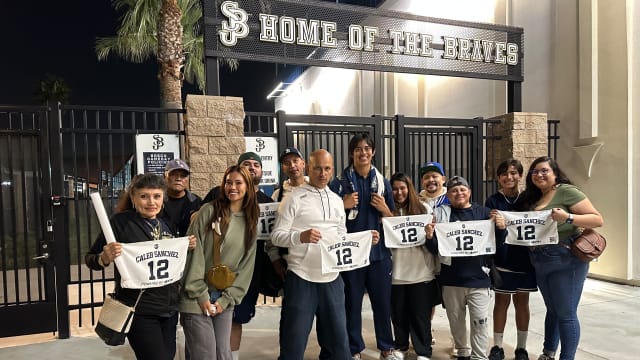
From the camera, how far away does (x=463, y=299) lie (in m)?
3.89

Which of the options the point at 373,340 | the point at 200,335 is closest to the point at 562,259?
the point at 373,340

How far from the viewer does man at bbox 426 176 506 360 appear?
3801 millimetres

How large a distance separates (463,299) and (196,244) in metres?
2.44

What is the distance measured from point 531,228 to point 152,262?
3.20 m

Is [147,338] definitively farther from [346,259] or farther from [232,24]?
[232,24]

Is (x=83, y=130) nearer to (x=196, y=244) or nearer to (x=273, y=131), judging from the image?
(x=273, y=131)

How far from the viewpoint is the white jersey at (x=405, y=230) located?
3.93 meters

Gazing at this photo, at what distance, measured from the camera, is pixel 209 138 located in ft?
18.4

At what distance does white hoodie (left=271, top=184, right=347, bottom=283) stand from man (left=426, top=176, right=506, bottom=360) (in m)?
1.09

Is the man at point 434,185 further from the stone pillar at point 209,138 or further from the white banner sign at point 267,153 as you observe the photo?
the stone pillar at point 209,138

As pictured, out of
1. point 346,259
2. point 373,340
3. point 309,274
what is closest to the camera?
point 309,274

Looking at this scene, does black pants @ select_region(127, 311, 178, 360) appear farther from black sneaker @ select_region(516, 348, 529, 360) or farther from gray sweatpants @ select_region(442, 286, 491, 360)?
black sneaker @ select_region(516, 348, 529, 360)


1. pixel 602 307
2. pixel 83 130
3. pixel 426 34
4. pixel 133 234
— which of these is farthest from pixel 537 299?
pixel 83 130

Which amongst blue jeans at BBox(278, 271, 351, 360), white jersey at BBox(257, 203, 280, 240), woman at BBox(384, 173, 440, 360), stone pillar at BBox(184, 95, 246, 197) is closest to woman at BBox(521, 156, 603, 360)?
woman at BBox(384, 173, 440, 360)
